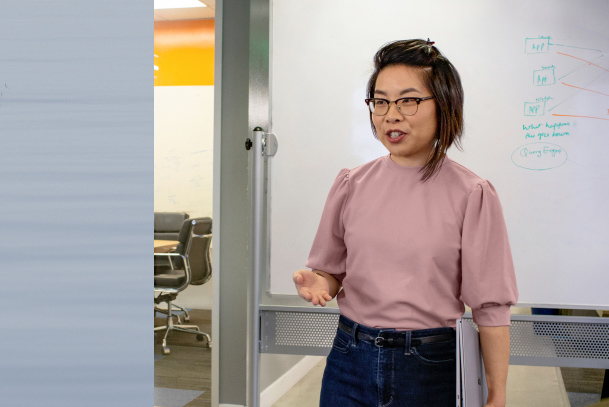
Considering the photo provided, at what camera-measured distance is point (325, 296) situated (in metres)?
1.14

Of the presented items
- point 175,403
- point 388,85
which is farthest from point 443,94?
point 175,403

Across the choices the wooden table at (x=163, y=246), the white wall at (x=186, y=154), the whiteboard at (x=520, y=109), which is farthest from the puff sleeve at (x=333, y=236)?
the white wall at (x=186, y=154)

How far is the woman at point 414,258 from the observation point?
105 cm

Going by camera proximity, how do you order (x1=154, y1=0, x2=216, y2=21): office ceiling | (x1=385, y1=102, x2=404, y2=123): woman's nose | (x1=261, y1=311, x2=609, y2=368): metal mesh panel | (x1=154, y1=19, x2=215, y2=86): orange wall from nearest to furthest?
(x1=385, y1=102, x2=404, y2=123): woman's nose
(x1=261, y1=311, x2=609, y2=368): metal mesh panel
(x1=154, y1=0, x2=216, y2=21): office ceiling
(x1=154, y1=19, x2=215, y2=86): orange wall

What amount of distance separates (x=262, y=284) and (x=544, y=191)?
3.90 ft

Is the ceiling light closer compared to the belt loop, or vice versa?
the belt loop

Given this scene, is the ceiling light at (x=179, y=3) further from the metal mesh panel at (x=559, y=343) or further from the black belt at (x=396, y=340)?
the black belt at (x=396, y=340)

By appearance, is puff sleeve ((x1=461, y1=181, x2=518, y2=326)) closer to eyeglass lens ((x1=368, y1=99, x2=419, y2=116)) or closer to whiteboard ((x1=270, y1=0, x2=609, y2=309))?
eyeglass lens ((x1=368, y1=99, x2=419, y2=116))

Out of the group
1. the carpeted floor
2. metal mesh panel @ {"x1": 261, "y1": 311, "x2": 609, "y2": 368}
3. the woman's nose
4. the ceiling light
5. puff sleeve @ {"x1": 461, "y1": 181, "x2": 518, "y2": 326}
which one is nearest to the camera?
puff sleeve @ {"x1": 461, "y1": 181, "x2": 518, "y2": 326}

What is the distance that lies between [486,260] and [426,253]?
0.34 ft

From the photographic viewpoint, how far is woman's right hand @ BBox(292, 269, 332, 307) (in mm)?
1142

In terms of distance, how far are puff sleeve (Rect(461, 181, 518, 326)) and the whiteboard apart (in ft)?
4.22

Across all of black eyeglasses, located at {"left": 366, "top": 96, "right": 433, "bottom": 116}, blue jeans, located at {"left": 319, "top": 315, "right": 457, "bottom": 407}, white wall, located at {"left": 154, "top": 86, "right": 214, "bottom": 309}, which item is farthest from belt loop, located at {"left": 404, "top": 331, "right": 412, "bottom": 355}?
white wall, located at {"left": 154, "top": 86, "right": 214, "bottom": 309}
